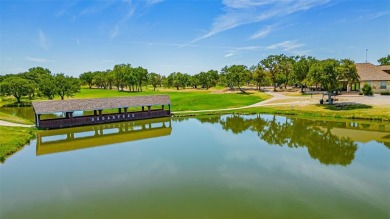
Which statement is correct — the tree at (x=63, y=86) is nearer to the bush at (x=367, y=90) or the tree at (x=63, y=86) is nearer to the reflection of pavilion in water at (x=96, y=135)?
the reflection of pavilion in water at (x=96, y=135)

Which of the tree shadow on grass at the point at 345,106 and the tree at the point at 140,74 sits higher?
the tree at the point at 140,74

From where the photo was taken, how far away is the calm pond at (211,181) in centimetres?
1289

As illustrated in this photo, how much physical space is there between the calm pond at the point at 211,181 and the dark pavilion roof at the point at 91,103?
24.0 feet

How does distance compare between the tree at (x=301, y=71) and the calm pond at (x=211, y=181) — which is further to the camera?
the tree at (x=301, y=71)

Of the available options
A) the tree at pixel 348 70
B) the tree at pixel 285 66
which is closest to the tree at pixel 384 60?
the tree at pixel 285 66

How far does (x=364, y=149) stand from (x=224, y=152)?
37.1 ft

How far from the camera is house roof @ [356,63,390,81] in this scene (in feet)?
197

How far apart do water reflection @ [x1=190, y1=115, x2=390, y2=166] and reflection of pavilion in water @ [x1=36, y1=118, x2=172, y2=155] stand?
825cm

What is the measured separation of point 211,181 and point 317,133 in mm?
18442

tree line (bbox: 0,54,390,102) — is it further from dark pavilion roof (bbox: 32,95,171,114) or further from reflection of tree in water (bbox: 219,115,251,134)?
dark pavilion roof (bbox: 32,95,171,114)

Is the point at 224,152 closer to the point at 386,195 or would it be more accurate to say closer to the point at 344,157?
the point at 344,157

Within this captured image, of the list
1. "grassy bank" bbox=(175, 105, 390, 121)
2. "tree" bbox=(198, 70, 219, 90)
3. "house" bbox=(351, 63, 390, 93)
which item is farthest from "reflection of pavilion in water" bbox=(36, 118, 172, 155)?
"tree" bbox=(198, 70, 219, 90)

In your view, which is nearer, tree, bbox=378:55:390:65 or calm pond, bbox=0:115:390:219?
calm pond, bbox=0:115:390:219

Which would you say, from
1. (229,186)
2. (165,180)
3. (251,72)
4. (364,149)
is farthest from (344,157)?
(251,72)
